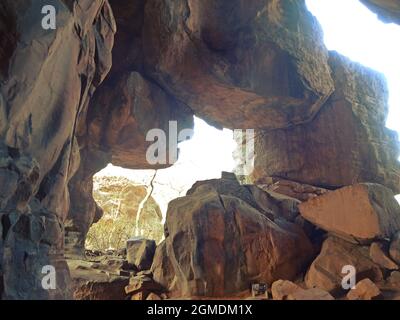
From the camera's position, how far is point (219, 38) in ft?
32.2

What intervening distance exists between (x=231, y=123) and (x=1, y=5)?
32.3 feet

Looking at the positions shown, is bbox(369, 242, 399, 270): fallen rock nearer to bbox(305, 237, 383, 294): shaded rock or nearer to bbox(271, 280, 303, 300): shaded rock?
bbox(305, 237, 383, 294): shaded rock

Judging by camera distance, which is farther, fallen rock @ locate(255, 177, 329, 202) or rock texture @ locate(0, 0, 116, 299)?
fallen rock @ locate(255, 177, 329, 202)

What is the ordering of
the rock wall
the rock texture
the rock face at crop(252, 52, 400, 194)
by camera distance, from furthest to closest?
1. the rock face at crop(252, 52, 400, 194)
2. the rock wall
3. the rock texture

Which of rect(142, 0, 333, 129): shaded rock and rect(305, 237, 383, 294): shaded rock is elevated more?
rect(142, 0, 333, 129): shaded rock

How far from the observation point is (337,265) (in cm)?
677

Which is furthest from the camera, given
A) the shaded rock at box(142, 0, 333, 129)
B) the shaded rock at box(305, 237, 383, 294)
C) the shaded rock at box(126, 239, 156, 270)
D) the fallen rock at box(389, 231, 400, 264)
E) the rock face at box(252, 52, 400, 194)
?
the rock face at box(252, 52, 400, 194)

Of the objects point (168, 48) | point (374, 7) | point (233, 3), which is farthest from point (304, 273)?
point (233, 3)

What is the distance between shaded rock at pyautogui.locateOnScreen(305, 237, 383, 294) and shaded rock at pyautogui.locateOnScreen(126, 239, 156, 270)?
4.29 meters

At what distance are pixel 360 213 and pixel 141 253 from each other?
5801 mm

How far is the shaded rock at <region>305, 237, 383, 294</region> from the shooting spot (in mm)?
6453

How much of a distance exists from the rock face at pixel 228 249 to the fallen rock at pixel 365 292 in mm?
1870

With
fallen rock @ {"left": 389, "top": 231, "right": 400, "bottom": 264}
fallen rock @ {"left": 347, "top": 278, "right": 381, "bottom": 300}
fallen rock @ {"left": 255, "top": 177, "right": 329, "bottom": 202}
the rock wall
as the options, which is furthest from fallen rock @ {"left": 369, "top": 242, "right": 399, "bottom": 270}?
fallen rock @ {"left": 255, "top": 177, "right": 329, "bottom": 202}
